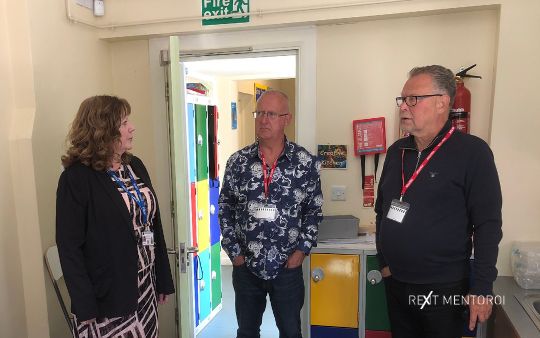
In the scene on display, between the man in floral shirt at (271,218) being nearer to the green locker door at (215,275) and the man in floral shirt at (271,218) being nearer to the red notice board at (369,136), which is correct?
the red notice board at (369,136)

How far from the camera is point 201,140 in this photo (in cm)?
305

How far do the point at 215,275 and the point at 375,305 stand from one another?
5.46ft

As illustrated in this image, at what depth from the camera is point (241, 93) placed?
4645 mm

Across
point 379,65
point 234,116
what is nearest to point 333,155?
point 379,65

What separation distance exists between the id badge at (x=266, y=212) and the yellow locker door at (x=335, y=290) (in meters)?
0.48

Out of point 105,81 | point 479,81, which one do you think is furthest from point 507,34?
point 105,81

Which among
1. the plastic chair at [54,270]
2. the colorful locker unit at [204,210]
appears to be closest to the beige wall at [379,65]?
the colorful locker unit at [204,210]

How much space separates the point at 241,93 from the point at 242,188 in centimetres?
300

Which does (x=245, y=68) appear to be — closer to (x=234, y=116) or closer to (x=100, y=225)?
(x=234, y=116)

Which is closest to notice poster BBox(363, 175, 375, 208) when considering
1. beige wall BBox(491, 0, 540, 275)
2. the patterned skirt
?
beige wall BBox(491, 0, 540, 275)

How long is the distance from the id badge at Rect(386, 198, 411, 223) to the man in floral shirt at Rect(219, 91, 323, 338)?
0.44 meters

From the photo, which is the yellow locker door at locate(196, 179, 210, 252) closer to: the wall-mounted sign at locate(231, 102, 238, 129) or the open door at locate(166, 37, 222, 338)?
the open door at locate(166, 37, 222, 338)

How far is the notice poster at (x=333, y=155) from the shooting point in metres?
Answer: 2.29

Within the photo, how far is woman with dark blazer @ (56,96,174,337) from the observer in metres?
1.33
